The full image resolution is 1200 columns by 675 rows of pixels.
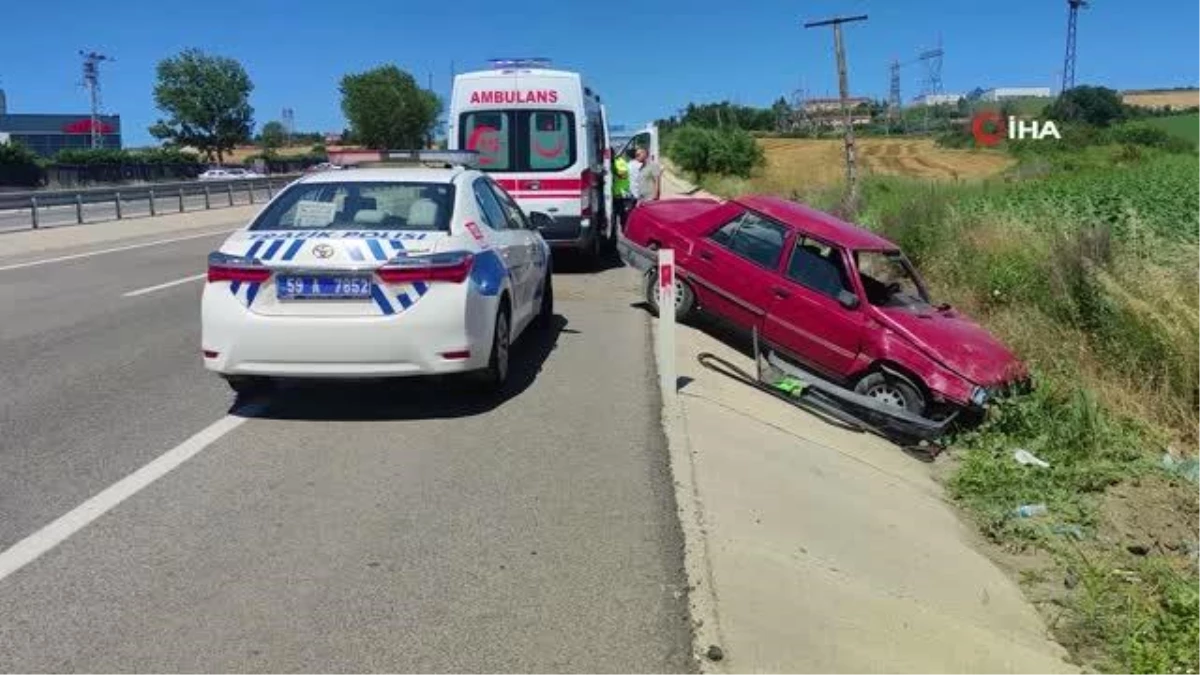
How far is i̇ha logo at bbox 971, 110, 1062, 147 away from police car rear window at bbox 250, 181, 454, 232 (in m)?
84.5

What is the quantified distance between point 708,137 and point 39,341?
52447 millimetres

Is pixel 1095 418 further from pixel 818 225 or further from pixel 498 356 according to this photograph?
pixel 498 356

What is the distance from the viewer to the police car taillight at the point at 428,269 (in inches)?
259

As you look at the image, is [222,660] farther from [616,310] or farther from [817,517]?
[616,310]

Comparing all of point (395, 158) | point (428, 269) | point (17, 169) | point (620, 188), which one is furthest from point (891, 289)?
point (17, 169)

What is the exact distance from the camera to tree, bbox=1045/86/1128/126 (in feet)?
332

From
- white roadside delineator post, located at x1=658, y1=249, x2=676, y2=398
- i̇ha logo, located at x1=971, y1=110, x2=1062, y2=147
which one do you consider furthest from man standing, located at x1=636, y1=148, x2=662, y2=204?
i̇ha logo, located at x1=971, y1=110, x2=1062, y2=147

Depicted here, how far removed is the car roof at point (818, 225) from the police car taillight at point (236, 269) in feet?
17.8

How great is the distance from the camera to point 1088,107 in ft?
349

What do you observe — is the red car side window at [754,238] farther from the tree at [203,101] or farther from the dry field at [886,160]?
the tree at [203,101]

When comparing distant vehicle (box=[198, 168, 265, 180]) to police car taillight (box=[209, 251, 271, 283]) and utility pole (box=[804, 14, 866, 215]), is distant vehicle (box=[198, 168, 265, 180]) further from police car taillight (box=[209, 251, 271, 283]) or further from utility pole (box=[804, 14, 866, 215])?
police car taillight (box=[209, 251, 271, 283])

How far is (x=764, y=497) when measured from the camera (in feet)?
19.6

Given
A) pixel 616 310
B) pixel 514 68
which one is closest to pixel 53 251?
pixel 514 68

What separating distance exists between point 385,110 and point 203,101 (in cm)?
1823
